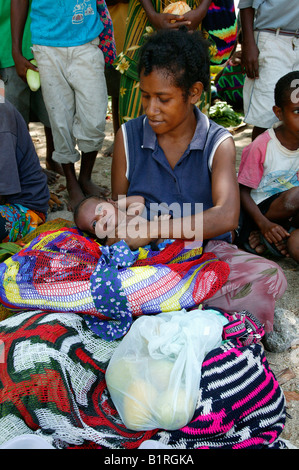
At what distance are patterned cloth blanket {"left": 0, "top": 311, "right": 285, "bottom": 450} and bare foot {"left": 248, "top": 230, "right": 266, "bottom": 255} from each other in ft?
3.73

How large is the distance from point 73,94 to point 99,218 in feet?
4.58

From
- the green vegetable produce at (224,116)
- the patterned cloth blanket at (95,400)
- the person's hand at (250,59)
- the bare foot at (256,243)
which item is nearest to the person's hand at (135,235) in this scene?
the patterned cloth blanket at (95,400)

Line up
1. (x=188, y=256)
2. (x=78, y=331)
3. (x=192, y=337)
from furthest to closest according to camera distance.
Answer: (x=188, y=256)
(x=78, y=331)
(x=192, y=337)

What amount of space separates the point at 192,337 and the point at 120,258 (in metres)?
0.51

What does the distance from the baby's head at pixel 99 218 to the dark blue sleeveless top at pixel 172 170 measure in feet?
0.67

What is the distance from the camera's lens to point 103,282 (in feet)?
5.94

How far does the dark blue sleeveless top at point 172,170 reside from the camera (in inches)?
86.4

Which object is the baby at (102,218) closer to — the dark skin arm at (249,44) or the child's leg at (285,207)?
the child's leg at (285,207)

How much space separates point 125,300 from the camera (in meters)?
1.81

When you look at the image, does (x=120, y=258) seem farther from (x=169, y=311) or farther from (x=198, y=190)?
(x=198, y=190)

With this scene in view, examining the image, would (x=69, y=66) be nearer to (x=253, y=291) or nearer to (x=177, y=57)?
(x=177, y=57)

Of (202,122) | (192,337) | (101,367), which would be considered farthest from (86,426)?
(202,122)

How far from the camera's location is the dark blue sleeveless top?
86.4 inches

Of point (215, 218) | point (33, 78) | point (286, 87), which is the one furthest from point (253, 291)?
point (33, 78)
